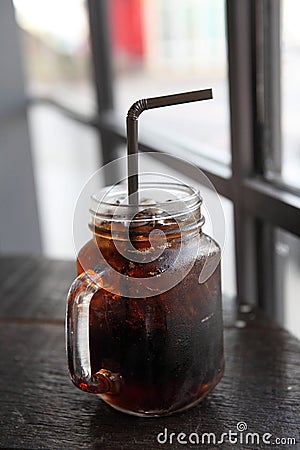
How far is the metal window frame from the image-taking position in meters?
1.02

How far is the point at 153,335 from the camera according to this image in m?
0.63

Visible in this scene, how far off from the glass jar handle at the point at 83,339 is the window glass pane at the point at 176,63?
675mm

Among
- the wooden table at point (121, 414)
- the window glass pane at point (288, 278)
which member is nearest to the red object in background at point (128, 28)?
the window glass pane at point (288, 278)

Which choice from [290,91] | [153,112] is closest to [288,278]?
[290,91]

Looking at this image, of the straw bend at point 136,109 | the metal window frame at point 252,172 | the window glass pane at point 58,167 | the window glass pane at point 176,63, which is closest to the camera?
the straw bend at point 136,109

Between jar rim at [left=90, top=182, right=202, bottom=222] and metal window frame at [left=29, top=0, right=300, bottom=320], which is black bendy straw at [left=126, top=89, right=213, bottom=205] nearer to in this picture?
jar rim at [left=90, top=182, right=202, bottom=222]

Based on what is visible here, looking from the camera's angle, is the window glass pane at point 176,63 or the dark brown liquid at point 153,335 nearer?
the dark brown liquid at point 153,335

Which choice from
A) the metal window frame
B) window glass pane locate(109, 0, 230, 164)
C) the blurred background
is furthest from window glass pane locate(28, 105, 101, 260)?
the metal window frame

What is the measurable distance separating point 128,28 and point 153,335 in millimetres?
1801

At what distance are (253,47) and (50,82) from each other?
1.98 metres

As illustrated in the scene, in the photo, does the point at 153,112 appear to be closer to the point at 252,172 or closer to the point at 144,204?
the point at 252,172

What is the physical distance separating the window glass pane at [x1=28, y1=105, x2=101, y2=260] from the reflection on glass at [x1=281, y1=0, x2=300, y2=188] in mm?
1072

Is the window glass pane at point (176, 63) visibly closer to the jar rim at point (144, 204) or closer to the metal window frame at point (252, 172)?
the metal window frame at point (252, 172)

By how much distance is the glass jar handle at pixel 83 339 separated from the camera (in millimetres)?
616
